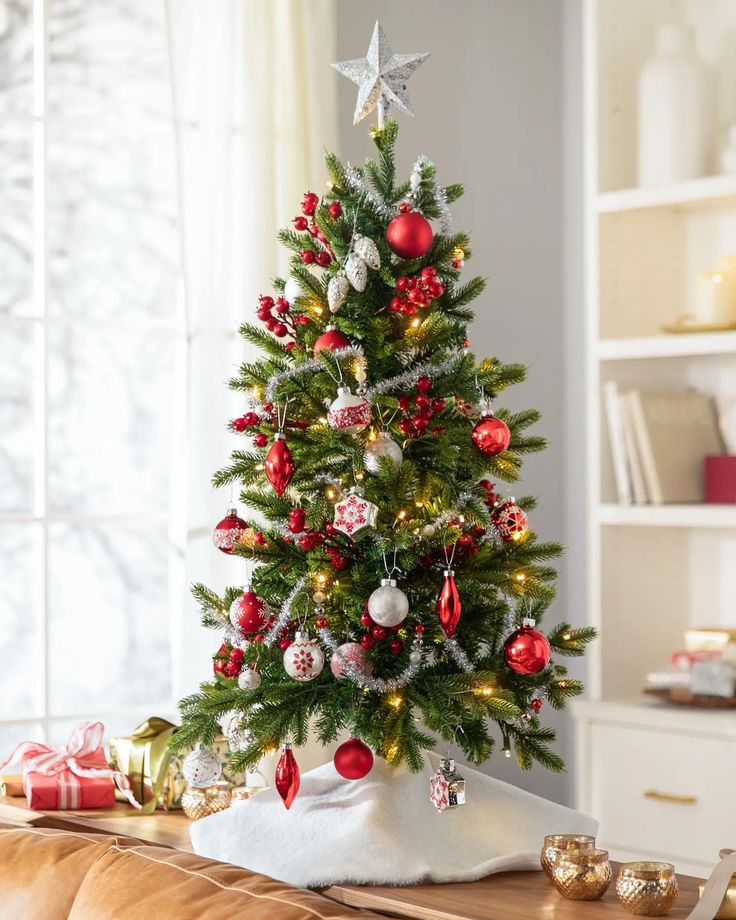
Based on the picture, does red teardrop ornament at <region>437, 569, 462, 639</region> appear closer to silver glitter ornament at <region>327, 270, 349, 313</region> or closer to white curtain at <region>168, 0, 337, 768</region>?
silver glitter ornament at <region>327, 270, 349, 313</region>

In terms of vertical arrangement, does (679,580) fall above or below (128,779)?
above

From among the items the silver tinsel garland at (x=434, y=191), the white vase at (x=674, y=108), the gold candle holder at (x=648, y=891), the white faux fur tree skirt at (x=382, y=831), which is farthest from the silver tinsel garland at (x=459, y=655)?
the white vase at (x=674, y=108)

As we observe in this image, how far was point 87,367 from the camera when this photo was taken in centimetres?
277

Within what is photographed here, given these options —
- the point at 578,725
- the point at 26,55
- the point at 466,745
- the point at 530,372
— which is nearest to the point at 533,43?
the point at 530,372

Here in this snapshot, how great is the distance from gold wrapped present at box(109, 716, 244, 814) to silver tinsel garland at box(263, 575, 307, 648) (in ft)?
1.10

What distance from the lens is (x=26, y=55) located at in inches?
Answer: 107

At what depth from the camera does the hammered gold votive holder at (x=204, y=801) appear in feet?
6.37

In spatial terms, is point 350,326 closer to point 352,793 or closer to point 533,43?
point 352,793

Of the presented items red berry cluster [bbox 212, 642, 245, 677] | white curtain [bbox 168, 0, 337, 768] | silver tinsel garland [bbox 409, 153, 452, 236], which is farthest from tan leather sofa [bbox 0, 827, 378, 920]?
white curtain [bbox 168, 0, 337, 768]

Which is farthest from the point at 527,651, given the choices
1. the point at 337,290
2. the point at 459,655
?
the point at 337,290

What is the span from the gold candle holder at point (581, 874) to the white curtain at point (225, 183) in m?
1.27

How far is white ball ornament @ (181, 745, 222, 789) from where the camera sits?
179 cm

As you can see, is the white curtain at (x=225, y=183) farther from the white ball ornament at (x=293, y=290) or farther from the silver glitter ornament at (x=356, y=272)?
the silver glitter ornament at (x=356, y=272)

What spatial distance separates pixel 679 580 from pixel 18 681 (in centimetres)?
153
